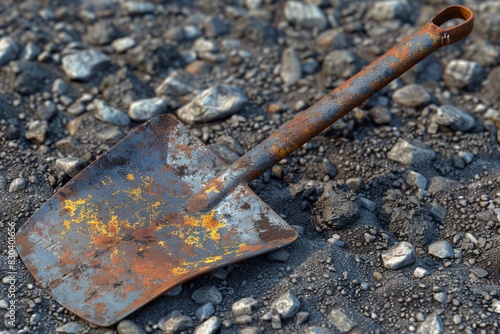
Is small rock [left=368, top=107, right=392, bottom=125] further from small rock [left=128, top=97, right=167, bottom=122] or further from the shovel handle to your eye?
small rock [left=128, top=97, right=167, bottom=122]

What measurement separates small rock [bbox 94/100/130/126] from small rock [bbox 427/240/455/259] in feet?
5.29

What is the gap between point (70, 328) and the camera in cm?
236

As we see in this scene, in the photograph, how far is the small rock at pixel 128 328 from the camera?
2326 mm

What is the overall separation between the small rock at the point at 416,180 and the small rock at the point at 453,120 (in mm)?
392

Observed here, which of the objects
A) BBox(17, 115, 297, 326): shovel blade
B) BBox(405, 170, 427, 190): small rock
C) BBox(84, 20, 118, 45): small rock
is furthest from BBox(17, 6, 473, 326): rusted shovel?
BBox(84, 20, 118, 45): small rock

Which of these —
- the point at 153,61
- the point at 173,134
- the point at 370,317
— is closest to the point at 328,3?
the point at 153,61

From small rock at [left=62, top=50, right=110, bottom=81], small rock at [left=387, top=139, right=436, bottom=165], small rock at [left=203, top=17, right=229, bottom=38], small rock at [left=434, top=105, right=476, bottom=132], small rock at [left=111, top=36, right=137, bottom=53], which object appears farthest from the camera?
small rock at [left=203, top=17, right=229, bottom=38]

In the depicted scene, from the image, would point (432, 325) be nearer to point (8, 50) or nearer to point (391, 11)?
point (391, 11)

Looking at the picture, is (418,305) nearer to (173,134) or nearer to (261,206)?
(261,206)

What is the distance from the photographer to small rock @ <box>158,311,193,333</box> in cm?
237

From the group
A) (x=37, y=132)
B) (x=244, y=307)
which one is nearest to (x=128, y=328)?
(x=244, y=307)

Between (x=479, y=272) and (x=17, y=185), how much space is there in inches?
80.2

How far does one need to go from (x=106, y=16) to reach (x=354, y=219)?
2.09 metres

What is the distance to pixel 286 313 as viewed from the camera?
7.87 feet
